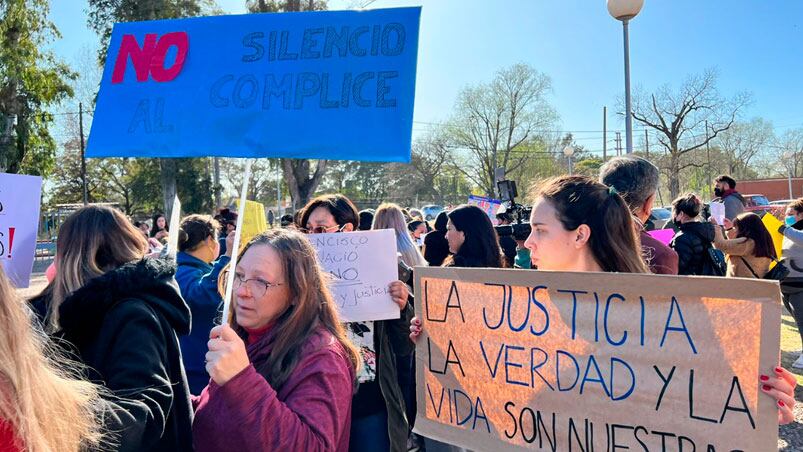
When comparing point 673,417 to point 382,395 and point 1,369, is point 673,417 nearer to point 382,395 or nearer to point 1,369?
point 382,395

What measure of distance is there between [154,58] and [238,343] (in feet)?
4.42

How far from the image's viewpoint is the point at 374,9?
6.70 feet

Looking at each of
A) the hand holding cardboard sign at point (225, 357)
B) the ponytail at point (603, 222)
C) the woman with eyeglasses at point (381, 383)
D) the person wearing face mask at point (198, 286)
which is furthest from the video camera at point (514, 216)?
the person wearing face mask at point (198, 286)

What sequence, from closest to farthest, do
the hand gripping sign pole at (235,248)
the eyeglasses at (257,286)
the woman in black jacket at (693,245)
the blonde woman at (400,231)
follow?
the hand gripping sign pole at (235,248)
the eyeglasses at (257,286)
the blonde woman at (400,231)
the woman in black jacket at (693,245)

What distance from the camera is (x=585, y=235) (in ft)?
6.63

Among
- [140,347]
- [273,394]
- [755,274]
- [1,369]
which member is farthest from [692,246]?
[1,369]

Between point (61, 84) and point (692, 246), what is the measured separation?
22046 mm

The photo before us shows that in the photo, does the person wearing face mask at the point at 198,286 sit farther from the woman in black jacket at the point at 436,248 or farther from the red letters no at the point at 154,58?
the woman in black jacket at the point at 436,248

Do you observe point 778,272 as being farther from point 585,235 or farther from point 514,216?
point 585,235

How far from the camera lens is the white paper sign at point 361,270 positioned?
267cm

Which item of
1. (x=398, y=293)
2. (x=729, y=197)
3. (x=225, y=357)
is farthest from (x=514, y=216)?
(x=225, y=357)

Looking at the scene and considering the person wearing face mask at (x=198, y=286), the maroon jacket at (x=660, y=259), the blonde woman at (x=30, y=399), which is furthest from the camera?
the person wearing face mask at (x=198, y=286)

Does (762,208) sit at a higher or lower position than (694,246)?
higher

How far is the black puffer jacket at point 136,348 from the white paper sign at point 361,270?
918 millimetres
